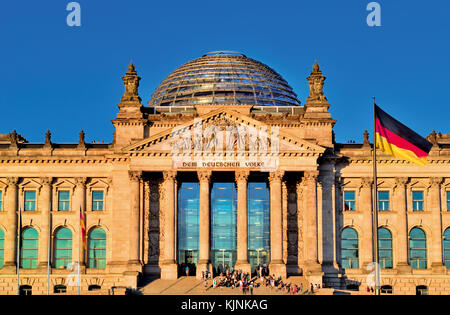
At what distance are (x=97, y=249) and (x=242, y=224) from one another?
1743cm

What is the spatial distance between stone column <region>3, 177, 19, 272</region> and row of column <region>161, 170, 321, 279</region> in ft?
57.7

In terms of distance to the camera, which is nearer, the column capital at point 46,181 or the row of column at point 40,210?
the row of column at point 40,210

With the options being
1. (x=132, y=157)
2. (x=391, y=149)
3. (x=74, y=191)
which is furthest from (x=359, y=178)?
(x=391, y=149)

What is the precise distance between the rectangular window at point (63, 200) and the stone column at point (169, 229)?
1240 centimetres

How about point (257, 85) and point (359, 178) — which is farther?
point (257, 85)

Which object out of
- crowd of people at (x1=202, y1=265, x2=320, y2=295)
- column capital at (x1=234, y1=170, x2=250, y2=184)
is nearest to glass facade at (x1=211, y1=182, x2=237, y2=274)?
column capital at (x1=234, y1=170, x2=250, y2=184)

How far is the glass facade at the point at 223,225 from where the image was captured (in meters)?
82.6

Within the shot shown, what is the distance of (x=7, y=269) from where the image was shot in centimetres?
8044

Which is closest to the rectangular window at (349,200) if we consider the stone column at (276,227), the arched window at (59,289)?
the stone column at (276,227)

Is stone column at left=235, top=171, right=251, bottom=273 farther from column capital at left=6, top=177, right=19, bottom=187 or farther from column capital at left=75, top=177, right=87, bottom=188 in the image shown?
column capital at left=6, top=177, right=19, bottom=187

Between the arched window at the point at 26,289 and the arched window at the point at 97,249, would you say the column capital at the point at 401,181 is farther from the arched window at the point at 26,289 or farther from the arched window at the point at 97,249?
the arched window at the point at 26,289
